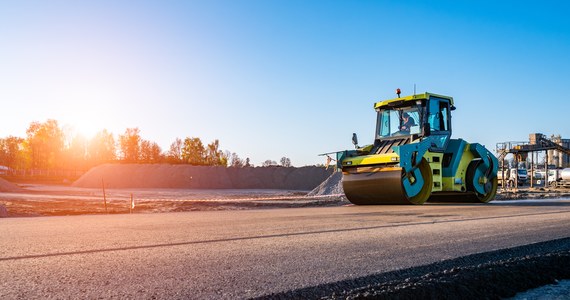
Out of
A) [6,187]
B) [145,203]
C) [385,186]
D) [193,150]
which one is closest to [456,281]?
[385,186]

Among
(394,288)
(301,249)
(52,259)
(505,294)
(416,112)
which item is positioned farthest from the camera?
(416,112)

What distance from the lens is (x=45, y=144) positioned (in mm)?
89812

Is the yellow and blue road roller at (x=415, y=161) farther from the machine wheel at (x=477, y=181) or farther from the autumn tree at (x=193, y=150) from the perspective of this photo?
the autumn tree at (x=193, y=150)

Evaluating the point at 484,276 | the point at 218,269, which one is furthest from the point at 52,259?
the point at 484,276

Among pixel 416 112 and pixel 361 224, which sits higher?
pixel 416 112

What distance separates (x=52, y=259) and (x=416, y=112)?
42.8 feet

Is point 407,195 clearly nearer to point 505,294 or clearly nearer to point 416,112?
point 416,112

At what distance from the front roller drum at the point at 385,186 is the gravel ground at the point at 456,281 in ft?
32.0

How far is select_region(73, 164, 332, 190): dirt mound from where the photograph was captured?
202 ft

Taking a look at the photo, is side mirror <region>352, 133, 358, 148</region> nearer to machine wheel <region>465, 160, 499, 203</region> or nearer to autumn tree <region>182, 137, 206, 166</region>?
machine wheel <region>465, 160, 499, 203</region>

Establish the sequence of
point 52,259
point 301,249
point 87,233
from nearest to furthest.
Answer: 1. point 52,259
2. point 301,249
3. point 87,233

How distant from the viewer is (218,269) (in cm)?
413

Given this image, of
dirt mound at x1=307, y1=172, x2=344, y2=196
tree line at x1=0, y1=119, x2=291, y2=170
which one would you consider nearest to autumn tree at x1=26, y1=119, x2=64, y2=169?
tree line at x1=0, y1=119, x2=291, y2=170

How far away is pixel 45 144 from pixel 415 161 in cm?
8736
